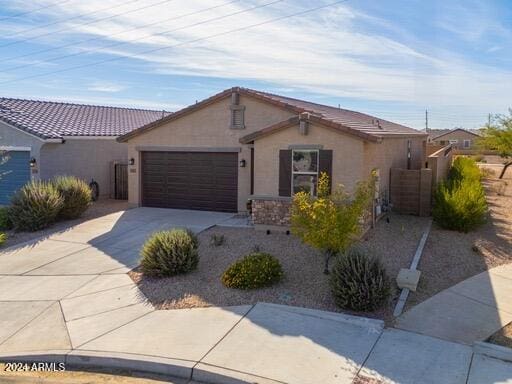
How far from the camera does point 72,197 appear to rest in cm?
1608

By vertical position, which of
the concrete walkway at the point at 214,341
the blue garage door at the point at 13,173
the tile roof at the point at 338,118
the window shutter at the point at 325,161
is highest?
the tile roof at the point at 338,118

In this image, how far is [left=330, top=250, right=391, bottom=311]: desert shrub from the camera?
313 inches

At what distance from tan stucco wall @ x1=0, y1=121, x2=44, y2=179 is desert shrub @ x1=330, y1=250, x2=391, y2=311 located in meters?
14.4

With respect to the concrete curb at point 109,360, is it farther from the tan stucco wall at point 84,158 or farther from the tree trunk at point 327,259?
the tan stucco wall at point 84,158

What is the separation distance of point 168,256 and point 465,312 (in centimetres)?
572

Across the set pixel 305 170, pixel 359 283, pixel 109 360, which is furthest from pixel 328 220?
pixel 109 360

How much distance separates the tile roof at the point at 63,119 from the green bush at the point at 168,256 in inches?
419

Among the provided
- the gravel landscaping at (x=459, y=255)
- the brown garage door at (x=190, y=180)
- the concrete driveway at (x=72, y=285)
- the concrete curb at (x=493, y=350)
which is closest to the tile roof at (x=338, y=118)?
the brown garage door at (x=190, y=180)

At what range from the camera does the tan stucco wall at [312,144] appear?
42.0 feet

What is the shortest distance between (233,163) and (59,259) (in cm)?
720

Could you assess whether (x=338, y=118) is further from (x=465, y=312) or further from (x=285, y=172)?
(x=465, y=312)

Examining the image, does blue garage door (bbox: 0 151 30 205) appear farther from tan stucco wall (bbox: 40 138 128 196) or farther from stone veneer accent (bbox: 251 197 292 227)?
stone veneer accent (bbox: 251 197 292 227)

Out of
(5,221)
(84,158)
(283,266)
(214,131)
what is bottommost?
(283,266)

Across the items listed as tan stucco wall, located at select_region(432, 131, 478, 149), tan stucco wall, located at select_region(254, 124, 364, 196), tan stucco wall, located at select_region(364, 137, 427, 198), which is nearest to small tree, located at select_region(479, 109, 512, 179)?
tan stucco wall, located at select_region(364, 137, 427, 198)
